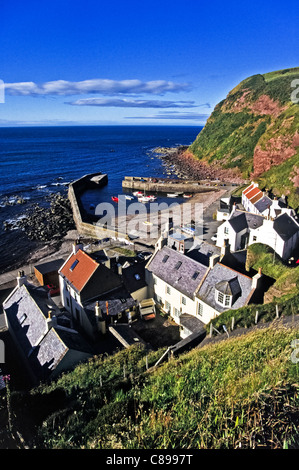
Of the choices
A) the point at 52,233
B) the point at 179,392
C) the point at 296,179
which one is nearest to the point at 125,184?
the point at 52,233

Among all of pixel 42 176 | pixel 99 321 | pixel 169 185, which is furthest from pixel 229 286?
pixel 42 176

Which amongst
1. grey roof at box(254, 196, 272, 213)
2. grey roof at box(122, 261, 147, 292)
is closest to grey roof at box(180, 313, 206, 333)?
grey roof at box(122, 261, 147, 292)

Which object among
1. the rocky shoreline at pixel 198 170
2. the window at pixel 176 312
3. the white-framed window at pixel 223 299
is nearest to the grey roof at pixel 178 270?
the window at pixel 176 312

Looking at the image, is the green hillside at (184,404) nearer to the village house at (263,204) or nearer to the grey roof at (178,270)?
the grey roof at (178,270)

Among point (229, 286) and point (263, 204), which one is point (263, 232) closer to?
point (263, 204)

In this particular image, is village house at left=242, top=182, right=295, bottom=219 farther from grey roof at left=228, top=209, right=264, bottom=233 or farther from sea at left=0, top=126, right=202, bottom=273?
sea at left=0, top=126, right=202, bottom=273

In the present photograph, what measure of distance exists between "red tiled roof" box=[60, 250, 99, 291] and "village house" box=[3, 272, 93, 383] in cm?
260

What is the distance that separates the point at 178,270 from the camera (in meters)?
27.6

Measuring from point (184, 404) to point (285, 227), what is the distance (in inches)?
1194

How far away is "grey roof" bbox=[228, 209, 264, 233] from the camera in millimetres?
38156

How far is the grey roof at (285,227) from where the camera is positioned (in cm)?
3428
